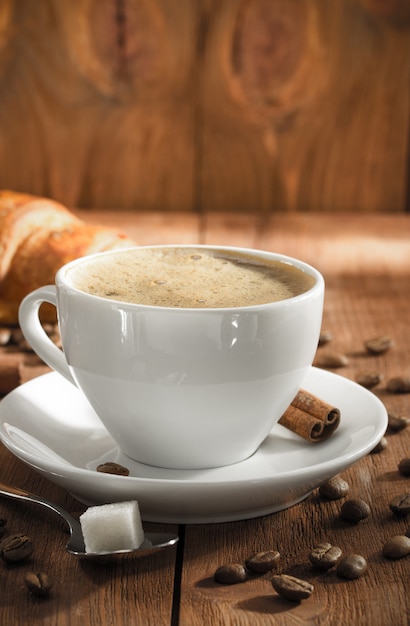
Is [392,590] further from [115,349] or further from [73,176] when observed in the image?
[73,176]

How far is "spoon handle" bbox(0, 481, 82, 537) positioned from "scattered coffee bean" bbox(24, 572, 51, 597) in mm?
80

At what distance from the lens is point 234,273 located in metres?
1.04

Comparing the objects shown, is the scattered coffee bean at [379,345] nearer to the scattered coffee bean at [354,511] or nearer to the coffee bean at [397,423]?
the coffee bean at [397,423]

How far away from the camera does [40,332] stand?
3.56 feet

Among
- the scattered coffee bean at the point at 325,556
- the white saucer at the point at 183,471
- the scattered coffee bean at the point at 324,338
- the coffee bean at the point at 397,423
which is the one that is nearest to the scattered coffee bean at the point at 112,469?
the white saucer at the point at 183,471

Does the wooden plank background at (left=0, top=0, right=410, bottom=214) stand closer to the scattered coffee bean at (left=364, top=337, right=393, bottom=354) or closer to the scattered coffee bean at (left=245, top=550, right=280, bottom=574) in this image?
the scattered coffee bean at (left=364, top=337, right=393, bottom=354)

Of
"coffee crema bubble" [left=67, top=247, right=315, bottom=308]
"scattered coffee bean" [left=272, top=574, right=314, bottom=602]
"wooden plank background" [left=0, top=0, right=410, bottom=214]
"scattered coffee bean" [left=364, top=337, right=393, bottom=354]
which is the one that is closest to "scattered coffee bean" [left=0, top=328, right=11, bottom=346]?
"coffee crema bubble" [left=67, top=247, right=315, bottom=308]

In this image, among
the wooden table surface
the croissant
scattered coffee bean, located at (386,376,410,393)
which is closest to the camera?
the wooden table surface

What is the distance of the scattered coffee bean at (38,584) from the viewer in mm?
779

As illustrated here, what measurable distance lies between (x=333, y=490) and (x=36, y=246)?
931 millimetres

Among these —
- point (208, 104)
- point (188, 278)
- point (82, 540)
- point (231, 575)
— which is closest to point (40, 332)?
point (188, 278)

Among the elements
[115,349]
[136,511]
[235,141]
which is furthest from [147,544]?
[235,141]

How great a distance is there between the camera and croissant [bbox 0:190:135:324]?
168cm

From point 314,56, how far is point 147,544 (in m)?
1.89
